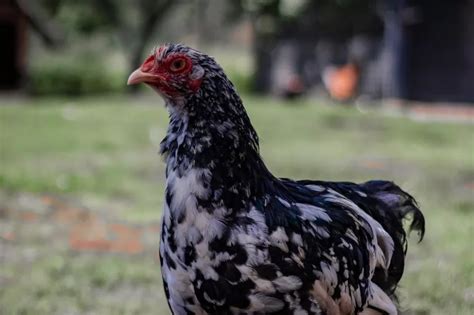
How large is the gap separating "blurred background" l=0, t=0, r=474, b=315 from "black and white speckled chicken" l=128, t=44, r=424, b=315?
79.5 inches

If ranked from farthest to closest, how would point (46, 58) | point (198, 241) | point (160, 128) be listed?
point (46, 58) → point (160, 128) → point (198, 241)

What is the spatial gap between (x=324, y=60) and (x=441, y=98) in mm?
5509

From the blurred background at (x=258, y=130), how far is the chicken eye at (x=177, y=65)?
94.3 inches

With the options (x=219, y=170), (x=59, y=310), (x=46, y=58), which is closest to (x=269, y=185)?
(x=219, y=170)

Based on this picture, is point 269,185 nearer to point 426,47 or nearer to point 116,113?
point 116,113

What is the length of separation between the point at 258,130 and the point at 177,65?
12161 millimetres

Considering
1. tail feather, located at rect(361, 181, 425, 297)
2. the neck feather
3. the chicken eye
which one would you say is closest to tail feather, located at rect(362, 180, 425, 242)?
tail feather, located at rect(361, 181, 425, 297)

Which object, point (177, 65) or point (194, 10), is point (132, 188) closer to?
point (177, 65)

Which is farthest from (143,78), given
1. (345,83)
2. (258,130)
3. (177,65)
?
(345,83)

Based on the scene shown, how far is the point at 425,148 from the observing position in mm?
13594

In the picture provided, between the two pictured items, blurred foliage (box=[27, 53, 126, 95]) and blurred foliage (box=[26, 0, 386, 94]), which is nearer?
blurred foliage (box=[26, 0, 386, 94])

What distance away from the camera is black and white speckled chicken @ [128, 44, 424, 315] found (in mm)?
2887

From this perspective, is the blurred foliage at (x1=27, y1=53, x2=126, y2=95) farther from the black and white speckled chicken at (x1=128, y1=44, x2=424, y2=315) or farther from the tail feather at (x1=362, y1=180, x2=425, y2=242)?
the black and white speckled chicken at (x1=128, y1=44, x2=424, y2=315)

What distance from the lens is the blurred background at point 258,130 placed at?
5887 millimetres
